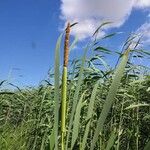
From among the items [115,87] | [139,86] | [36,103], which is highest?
[36,103]

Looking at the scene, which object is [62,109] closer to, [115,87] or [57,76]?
[57,76]

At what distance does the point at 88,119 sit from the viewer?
6.29ft

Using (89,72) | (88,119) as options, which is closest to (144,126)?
(89,72)

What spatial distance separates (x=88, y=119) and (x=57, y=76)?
1.24ft

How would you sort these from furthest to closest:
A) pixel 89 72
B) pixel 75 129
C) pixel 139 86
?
pixel 139 86 < pixel 89 72 < pixel 75 129

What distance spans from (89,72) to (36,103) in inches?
117

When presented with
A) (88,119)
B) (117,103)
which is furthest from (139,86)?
(88,119)

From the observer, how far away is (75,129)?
1.81m

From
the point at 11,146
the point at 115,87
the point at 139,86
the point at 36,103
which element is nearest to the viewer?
the point at 115,87

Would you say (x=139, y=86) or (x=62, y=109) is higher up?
(x=139, y=86)

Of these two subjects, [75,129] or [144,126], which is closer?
[75,129]

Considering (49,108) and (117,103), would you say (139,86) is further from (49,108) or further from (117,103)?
(49,108)

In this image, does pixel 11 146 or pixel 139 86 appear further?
→ pixel 11 146

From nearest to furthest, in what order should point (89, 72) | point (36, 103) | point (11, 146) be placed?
point (89, 72) → point (11, 146) → point (36, 103)
